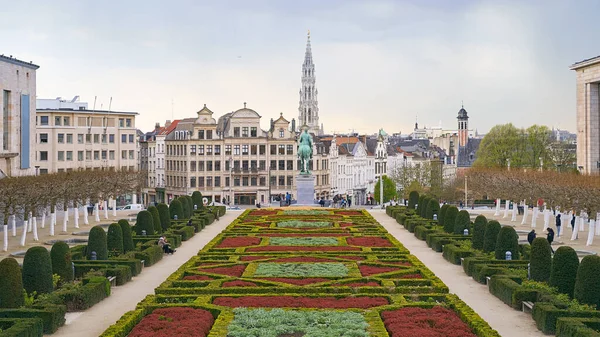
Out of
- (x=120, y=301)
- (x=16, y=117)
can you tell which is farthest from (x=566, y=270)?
(x=16, y=117)

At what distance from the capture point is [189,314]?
27578 millimetres

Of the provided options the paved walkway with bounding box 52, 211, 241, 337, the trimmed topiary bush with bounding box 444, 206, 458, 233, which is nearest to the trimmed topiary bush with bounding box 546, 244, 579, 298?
the paved walkway with bounding box 52, 211, 241, 337

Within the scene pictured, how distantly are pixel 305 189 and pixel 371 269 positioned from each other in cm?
4110

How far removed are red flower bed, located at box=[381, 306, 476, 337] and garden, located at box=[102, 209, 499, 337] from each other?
0.10 ft

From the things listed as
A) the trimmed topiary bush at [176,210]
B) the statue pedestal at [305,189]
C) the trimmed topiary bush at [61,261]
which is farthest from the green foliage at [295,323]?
the statue pedestal at [305,189]

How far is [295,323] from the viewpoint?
2633 cm

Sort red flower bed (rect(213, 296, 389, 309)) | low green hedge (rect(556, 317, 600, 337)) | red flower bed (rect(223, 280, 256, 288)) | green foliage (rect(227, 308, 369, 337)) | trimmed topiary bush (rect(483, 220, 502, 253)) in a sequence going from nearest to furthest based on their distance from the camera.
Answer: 1. low green hedge (rect(556, 317, 600, 337))
2. green foliage (rect(227, 308, 369, 337))
3. red flower bed (rect(213, 296, 389, 309))
4. red flower bed (rect(223, 280, 256, 288))
5. trimmed topiary bush (rect(483, 220, 502, 253))

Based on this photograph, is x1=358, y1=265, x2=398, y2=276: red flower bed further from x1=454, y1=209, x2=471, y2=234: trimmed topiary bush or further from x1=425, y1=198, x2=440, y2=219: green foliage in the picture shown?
x1=425, y1=198, x2=440, y2=219: green foliage

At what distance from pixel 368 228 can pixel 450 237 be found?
8.35 meters

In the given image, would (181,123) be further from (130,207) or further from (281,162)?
(130,207)

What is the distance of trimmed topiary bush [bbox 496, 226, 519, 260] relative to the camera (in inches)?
1588

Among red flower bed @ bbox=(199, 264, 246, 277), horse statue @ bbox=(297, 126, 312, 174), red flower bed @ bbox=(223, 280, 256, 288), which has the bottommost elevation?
red flower bed @ bbox=(223, 280, 256, 288)

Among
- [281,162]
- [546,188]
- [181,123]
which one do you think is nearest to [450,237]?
[546,188]

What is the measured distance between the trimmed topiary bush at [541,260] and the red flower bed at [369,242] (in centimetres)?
1397
